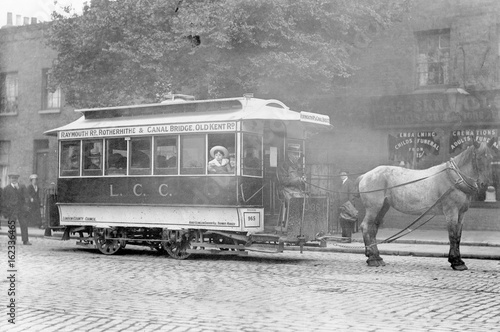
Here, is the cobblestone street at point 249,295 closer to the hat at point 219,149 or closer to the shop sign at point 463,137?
the hat at point 219,149

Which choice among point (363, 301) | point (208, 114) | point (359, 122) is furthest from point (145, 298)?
point (359, 122)

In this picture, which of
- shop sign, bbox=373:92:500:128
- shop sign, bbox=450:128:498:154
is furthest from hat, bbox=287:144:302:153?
shop sign, bbox=450:128:498:154

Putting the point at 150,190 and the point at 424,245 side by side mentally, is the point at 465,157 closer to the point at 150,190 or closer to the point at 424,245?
the point at 150,190

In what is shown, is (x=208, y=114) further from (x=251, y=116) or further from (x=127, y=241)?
(x=127, y=241)

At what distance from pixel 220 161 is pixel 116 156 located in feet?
8.18

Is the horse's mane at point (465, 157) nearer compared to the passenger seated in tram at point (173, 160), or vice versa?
the horse's mane at point (465, 157)

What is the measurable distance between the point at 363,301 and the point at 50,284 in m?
4.30

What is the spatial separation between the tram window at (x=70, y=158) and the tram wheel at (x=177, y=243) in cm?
255

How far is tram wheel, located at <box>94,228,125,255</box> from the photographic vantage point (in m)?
15.5

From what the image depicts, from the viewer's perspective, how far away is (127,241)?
50.2 ft

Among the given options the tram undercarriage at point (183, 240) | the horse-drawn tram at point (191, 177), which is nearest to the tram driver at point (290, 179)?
the horse-drawn tram at point (191, 177)

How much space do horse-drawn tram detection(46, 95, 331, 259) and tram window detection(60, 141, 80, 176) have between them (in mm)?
26

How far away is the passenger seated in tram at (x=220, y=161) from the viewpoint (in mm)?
13766

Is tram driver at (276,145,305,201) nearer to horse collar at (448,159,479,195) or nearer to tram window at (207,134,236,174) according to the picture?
tram window at (207,134,236,174)
